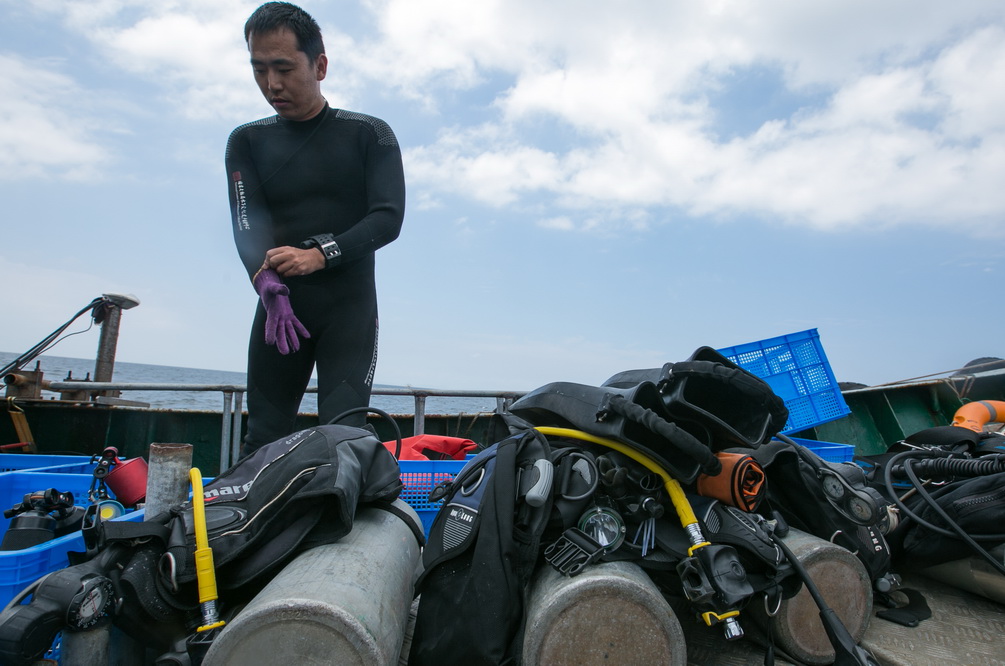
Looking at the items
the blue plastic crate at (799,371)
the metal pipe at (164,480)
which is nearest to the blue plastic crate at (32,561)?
the metal pipe at (164,480)

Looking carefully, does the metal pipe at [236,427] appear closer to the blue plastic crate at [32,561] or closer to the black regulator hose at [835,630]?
the blue plastic crate at [32,561]

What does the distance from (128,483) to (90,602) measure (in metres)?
1.30

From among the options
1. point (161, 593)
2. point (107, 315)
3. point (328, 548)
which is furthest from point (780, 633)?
point (107, 315)

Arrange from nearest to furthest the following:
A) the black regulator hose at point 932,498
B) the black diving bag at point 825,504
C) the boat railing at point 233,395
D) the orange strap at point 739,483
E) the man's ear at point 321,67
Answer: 1. the orange strap at point 739,483
2. the black diving bag at point 825,504
3. the black regulator hose at point 932,498
4. the man's ear at point 321,67
5. the boat railing at point 233,395

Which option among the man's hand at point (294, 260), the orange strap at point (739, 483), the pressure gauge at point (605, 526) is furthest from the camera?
the man's hand at point (294, 260)

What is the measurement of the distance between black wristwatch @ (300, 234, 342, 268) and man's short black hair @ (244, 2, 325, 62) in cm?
79

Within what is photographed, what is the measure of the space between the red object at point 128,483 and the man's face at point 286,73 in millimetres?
1611

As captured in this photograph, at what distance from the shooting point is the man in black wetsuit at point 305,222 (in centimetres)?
238

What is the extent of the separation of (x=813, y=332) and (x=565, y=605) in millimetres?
3185

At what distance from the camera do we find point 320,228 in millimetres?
2568

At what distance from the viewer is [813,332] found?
12.5 feet

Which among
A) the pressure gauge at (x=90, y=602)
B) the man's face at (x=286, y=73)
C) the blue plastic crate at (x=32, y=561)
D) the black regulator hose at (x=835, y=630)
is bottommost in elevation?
the black regulator hose at (x=835, y=630)

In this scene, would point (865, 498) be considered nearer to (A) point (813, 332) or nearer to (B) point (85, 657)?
(B) point (85, 657)

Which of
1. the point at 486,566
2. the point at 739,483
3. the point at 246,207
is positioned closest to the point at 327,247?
the point at 246,207
